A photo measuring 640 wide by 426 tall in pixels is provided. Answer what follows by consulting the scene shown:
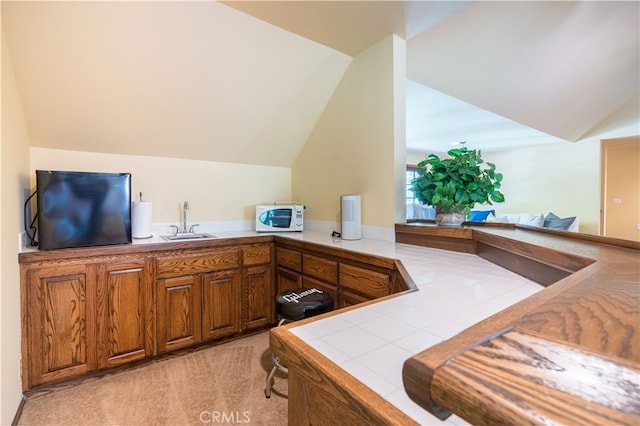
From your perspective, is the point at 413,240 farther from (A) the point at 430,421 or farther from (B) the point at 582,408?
(B) the point at 582,408

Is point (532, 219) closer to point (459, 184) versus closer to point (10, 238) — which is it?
point (459, 184)

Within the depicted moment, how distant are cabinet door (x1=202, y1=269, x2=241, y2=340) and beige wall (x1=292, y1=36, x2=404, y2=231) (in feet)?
3.49

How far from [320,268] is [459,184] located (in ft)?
3.65

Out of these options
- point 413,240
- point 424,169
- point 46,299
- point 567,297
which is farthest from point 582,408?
point 46,299

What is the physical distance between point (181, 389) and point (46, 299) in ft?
3.26

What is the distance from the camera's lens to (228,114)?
253 centimetres

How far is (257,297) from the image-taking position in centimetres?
255

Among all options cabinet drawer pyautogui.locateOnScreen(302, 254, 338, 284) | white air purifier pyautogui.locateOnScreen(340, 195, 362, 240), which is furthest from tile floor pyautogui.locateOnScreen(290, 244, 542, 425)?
white air purifier pyautogui.locateOnScreen(340, 195, 362, 240)

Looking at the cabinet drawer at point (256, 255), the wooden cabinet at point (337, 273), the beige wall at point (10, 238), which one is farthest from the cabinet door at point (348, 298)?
the beige wall at point (10, 238)

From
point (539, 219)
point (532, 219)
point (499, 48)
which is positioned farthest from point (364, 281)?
point (532, 219)

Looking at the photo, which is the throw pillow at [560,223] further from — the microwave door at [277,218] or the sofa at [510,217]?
the microwave door at [277,218]

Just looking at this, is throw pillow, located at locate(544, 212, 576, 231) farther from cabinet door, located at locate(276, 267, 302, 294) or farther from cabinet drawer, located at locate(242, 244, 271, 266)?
cabinet drawer, located at locate(242, 244, 271, 266)

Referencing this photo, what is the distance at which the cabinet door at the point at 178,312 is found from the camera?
2121 mm

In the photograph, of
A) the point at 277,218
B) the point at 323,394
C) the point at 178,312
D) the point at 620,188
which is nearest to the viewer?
the point at 323,394
